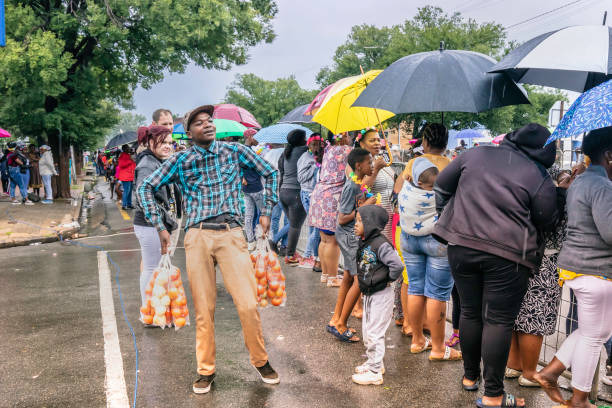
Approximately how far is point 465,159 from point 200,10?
531 inches

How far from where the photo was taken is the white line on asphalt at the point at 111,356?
3709mm

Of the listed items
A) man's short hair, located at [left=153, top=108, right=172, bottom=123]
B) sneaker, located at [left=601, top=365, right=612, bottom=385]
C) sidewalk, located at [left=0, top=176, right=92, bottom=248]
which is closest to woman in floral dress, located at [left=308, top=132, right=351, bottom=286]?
man's short hair, located at [left=153, top=108, right=172, bottom=123]

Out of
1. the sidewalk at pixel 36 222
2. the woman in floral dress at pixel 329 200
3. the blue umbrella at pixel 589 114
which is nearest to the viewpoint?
the blue umbrella at pixel 589 114

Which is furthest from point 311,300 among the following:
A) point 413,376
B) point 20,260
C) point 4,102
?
point 4,102

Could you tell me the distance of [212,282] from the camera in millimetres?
3869

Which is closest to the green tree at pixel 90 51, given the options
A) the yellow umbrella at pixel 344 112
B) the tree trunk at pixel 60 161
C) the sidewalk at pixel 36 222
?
the tree trunk at pixel 60 161

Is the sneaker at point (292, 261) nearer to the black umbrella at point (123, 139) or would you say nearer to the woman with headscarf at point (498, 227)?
the woman with headscarf at point (498, 227)

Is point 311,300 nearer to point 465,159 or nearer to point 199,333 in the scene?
point 199,333

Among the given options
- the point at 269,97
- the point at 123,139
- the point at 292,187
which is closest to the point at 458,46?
the point at 123,139

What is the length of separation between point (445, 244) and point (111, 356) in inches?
113

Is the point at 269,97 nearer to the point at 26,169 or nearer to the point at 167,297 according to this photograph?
the point at 26,169

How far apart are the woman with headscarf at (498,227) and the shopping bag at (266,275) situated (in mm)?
1408

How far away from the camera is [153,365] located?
4.28m

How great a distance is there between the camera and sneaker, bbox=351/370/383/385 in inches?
155
